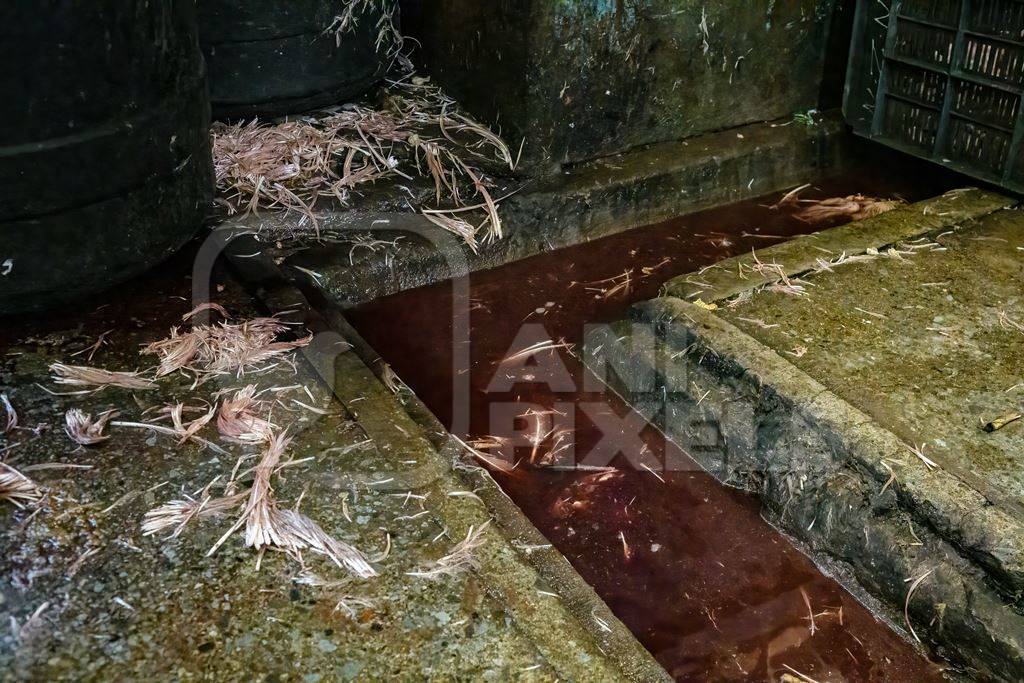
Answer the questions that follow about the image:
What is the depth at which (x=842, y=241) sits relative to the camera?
3516mm

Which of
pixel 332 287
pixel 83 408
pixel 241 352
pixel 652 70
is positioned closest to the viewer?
pixel 83 408

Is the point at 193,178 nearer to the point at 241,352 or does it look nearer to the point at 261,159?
the point at 241,352

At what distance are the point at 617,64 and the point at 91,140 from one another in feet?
7.17

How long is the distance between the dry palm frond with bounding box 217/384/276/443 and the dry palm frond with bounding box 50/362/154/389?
0.84 ft

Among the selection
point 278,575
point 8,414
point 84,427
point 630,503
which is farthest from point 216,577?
point 630,503

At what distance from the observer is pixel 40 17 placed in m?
2.35

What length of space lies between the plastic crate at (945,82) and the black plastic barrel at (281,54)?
2.19 metres

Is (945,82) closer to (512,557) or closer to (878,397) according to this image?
(878,397)

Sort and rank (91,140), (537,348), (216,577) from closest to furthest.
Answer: (216,577), (91,140), (537,348)

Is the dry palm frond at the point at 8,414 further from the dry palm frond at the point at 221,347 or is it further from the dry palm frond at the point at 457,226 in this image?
the dry palm frond at the point at 457,226

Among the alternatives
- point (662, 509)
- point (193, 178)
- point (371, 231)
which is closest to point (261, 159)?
point (371, 231)

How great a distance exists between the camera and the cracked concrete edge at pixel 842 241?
3.22m

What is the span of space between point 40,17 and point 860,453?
7.64 feet

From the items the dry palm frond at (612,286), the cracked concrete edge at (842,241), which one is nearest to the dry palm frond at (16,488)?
the cracked concrete edge at (842,241)
